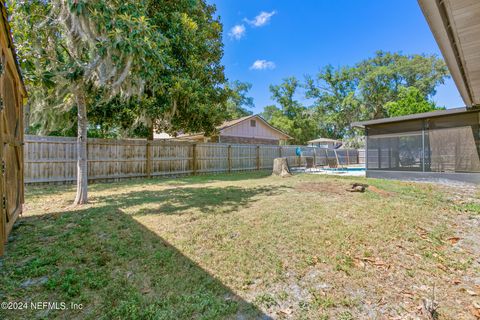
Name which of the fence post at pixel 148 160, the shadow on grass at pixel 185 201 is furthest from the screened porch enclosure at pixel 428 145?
the fence post at pixel 148 160

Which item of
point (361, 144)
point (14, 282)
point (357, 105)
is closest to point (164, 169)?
point (14, 282)

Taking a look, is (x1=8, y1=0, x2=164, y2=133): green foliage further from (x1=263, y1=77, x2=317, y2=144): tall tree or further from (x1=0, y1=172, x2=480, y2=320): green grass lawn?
(x1=263, y1=77, x2=317, y2=144): tall tree

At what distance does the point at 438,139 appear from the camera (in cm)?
881

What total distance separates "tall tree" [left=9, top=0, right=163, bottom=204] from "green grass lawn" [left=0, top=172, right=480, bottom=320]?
94.5 inches

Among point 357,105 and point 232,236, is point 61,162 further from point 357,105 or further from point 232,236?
point 357,105

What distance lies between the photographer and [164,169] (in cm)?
1065

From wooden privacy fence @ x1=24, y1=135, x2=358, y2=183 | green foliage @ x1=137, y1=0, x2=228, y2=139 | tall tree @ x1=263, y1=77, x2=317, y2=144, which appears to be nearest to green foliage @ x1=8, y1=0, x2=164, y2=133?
green foliage @ x1=137, y1=0, x2=228, y2=139

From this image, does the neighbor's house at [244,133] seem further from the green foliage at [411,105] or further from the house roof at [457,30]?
the house roof at [457,30]

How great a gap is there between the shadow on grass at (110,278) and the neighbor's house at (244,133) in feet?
43.0

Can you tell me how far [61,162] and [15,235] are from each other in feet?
19.4

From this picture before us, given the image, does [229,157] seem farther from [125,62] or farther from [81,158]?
[125,62]

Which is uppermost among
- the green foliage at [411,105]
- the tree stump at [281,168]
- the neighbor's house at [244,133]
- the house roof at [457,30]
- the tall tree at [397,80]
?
the tall tree at [397,80]

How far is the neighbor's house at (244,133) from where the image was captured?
17133 millimetres

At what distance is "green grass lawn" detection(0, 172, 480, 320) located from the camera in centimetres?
201
